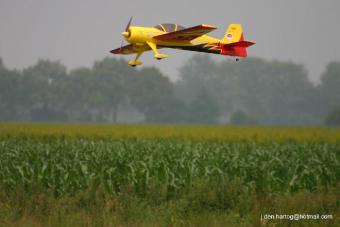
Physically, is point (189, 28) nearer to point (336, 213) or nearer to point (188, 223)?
point (188, 223)

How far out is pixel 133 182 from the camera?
56.4 feet

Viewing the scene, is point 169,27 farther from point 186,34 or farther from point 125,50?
point 125,50

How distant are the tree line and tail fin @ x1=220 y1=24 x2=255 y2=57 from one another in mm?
65104

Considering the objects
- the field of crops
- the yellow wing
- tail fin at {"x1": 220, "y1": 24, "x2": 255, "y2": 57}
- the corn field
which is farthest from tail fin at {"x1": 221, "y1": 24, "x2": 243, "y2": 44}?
the corn field

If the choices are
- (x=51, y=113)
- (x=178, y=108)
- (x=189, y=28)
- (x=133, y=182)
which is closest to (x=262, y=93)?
(x=178, y=108)

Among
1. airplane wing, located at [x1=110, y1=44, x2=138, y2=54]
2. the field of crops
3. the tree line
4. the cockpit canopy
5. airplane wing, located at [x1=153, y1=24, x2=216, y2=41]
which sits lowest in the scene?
the field of crops

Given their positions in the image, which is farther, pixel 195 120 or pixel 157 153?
pixel 195 120

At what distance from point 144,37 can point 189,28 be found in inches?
18.4

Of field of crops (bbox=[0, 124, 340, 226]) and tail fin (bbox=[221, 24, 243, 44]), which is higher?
tail fin (bbox=[221, 24, 243, 44])

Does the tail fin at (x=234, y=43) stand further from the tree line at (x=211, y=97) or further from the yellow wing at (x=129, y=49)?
the tree line at (x=211, y=97)

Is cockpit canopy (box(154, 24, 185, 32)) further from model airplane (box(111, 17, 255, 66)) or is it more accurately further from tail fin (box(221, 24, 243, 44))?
tail fin (box(221, 24, 243, 44))

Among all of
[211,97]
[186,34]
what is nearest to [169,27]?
[186,34]

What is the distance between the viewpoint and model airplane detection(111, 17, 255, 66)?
607 centimetres

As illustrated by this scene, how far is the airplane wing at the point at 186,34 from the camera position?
6098mm
